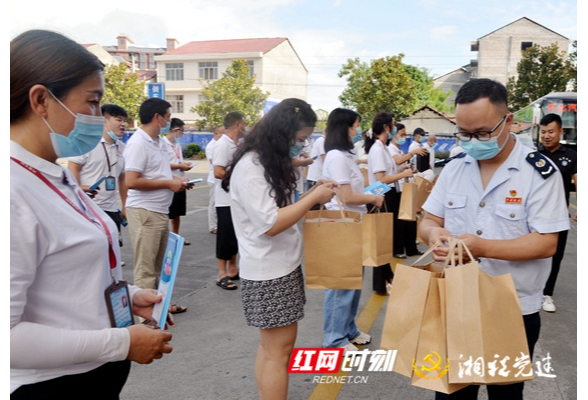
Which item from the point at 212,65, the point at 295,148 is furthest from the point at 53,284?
the point at 212,65

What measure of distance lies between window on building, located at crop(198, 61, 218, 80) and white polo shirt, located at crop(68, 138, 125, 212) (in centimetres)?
4298

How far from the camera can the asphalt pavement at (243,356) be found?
3303 millimetres

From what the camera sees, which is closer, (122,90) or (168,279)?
(168,279)

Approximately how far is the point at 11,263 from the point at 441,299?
146 cm

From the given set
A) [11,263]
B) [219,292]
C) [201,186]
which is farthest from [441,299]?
[201,186]

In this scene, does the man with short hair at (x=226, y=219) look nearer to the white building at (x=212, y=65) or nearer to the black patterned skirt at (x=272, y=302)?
the black patterned skirt at (x=272, y=302)

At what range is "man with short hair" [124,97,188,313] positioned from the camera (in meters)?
4.18

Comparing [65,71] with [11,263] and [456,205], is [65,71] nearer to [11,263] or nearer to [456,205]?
[11,263]

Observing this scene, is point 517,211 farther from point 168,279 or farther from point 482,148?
point 168,279

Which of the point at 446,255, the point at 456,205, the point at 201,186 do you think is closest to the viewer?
the point at 446,255

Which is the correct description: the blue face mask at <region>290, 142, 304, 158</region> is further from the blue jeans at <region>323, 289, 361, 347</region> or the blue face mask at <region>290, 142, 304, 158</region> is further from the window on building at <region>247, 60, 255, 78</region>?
the window on building at <region>247, 60, 255, 78</region>

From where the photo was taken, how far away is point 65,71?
4.72ft

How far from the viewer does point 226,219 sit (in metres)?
5.53

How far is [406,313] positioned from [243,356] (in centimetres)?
229
